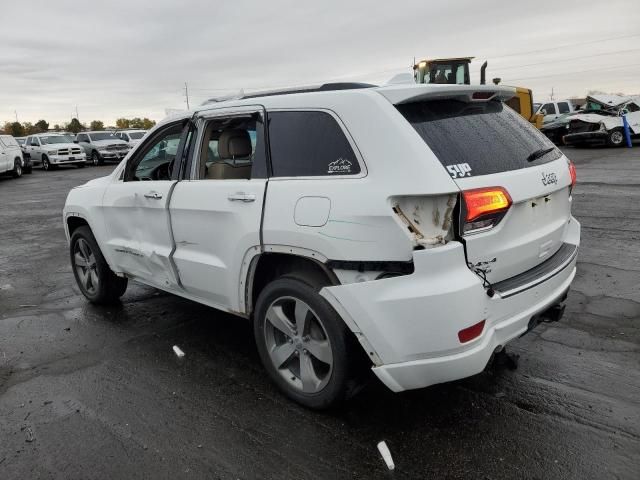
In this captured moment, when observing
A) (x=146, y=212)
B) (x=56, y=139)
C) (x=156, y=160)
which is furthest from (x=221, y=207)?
(x=56, y=139)

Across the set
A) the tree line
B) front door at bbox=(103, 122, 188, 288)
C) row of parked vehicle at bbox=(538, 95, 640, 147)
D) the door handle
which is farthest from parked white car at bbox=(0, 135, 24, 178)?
the tree line

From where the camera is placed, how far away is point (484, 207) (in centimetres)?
272

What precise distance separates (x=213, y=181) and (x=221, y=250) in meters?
0.49

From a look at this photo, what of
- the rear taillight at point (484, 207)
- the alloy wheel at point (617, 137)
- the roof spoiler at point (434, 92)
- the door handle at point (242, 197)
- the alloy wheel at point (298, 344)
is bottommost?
the alloy wheel at point (617, 137)

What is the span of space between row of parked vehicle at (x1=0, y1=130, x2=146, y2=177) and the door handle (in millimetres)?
26778

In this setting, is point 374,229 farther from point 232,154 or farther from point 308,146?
point 232,154

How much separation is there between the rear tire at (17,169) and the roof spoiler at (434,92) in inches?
996

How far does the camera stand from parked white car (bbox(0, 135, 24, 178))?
22797 millimetres

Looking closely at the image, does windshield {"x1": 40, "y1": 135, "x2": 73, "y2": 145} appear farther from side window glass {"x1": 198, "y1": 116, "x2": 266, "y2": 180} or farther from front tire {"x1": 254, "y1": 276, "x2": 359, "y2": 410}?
front tire {"x1": 254, "y1": 276, "x2": 359, "y2": 410}

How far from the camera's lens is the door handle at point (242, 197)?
10.9 feet

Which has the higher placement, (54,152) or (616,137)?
(54,152)

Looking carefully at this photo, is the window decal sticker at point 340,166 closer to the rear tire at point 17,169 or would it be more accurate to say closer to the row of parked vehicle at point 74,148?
the rear tire at point 17,169

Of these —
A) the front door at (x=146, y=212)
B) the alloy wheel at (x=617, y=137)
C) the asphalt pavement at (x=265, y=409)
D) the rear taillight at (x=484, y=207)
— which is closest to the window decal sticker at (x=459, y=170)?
the rear taillight at (x=484, y=207)

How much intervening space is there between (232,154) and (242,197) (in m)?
0.78
